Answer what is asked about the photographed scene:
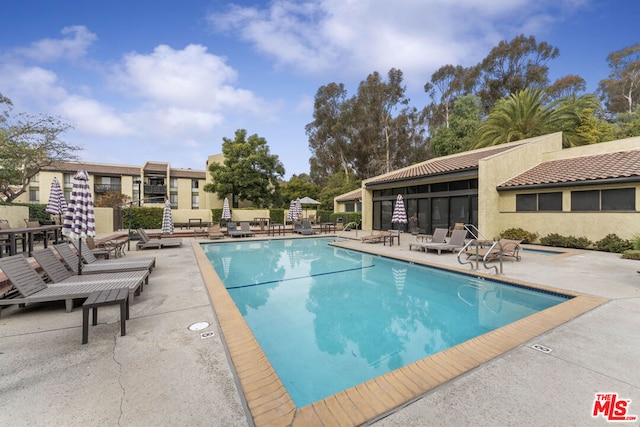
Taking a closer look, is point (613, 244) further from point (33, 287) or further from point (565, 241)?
point (33, 287)

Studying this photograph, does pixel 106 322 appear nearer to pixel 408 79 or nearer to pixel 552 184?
pixel 552 184

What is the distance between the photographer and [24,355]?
322 cm

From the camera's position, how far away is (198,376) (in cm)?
283

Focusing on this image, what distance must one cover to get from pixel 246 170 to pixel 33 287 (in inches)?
1017

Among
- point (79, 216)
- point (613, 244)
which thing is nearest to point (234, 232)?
point (79, 216)

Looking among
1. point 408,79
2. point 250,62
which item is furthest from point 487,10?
point 408,79

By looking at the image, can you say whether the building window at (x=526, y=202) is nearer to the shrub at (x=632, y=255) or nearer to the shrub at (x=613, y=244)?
the shrub at (x=613, y=244)

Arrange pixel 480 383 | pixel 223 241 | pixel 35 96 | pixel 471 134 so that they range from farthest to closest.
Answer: pixel 471 134 < pixel 35 96 < pixel 223 241 < pixel 480 383

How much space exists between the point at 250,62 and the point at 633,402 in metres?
22.8

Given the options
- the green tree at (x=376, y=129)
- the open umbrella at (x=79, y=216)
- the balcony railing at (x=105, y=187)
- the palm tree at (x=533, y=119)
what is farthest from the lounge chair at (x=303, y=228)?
the balcony railing at (x=105, y=187)

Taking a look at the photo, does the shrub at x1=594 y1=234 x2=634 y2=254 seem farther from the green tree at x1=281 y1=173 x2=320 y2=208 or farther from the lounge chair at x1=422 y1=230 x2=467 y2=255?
the green tree at x1=281 y1=173 x2=320 y2=208

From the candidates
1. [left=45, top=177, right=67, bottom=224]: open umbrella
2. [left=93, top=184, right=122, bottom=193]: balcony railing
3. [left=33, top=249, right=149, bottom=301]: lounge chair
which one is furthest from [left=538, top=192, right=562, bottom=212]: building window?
[left=93, top=184, right=122, bottom=193]: balcony railing

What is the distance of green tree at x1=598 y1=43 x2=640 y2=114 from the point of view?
34969mm

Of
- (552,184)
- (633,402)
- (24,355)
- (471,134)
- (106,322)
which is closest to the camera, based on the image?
(633,402)
